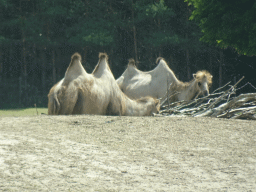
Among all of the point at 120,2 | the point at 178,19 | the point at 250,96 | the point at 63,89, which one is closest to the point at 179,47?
the point at 178,19

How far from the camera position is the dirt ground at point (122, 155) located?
8.96 feet

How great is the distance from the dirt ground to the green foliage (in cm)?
598

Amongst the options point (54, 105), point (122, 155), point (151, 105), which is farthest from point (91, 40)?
point (122, 155)

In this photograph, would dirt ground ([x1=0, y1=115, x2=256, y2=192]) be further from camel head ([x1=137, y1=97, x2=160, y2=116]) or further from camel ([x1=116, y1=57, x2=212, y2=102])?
camel ([x1=116, y1=57, x2=212, y2=102])

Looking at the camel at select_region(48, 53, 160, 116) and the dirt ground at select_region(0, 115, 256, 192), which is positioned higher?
the camel at select_region(48, 53, 160, 116)

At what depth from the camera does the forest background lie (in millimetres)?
22750

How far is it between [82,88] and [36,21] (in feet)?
65.6

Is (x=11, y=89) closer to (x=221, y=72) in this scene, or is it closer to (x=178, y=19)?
(x=178, y=19)

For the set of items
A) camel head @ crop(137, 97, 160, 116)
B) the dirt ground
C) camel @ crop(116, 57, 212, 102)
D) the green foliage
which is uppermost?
the green foliage

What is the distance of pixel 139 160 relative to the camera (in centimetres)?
326

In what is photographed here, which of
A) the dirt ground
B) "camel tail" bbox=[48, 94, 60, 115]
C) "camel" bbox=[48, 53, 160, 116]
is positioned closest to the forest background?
"camel" bbox=[48, 53, 160, 116]

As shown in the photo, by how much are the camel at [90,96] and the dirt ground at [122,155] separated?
69 centimetres

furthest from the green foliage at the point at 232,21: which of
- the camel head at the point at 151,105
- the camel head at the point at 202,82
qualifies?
the camel head at the point at 151,105

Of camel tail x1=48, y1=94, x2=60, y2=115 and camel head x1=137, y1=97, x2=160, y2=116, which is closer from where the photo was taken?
camel tail x1=48, y1=94, x2=60, y2=115
